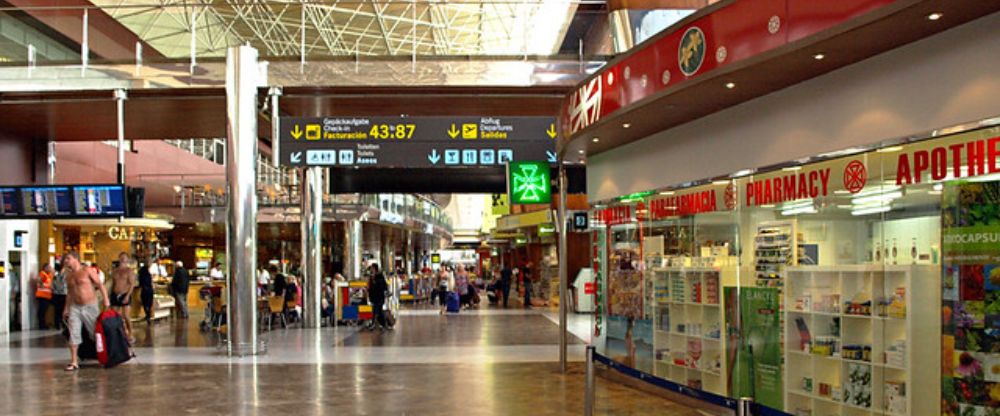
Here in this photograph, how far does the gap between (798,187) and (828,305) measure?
3.21ft

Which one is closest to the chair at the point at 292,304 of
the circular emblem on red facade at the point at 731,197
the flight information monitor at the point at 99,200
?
the flight information monitor at the point at 99,200

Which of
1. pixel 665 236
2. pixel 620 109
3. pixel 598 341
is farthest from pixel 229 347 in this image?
pixel 620 109

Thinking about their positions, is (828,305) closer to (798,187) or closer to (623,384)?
(798,187)

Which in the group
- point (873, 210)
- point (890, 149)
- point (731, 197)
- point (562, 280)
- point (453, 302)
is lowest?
point (453, 302)

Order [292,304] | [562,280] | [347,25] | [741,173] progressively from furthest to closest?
[347,25] → [292,304] → [562,280] → [741,173]

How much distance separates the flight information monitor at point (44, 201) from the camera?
598 inches

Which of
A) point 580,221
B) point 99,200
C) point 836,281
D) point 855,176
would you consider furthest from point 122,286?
point 855,176

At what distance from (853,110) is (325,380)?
7426mm

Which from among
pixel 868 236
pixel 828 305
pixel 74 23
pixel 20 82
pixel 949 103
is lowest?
pixel 828 305

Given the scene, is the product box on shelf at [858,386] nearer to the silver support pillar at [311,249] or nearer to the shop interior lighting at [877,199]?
the shop interior lighting at [877,199]

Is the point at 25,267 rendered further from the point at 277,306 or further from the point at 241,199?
the point at 241,199

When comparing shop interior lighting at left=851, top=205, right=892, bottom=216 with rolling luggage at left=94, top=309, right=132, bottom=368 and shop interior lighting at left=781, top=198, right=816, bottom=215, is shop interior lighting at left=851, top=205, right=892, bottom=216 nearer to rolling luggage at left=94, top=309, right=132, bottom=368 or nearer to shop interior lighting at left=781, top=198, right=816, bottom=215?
shop interior lighting at left=781, top=198, right=816, bottom=215

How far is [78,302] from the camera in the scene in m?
13.6

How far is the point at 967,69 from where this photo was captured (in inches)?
226
